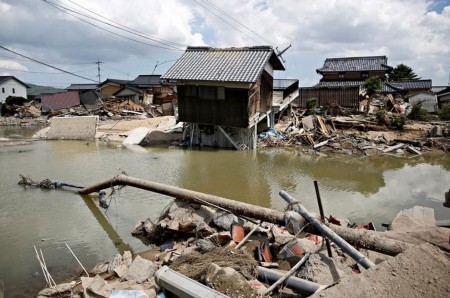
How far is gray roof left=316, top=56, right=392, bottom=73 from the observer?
36031 millimetres

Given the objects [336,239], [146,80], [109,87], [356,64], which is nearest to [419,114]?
[356,64]

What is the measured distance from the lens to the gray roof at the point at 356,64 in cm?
3603

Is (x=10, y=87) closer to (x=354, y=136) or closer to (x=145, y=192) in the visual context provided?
(x=145, y=192)

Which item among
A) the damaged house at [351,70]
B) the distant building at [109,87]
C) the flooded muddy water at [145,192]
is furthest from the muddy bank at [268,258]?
the distant building at [109,87]

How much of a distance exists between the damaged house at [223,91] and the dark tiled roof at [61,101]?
24.9 m

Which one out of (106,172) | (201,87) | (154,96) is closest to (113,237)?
(106,172)

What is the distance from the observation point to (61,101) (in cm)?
3975

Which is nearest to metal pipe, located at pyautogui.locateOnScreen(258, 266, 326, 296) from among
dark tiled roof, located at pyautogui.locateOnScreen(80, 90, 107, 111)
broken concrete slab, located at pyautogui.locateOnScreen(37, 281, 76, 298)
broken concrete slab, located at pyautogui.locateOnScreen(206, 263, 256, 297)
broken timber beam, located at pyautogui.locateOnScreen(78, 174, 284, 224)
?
broken concrete slab, located at pyautogui.locateOnScreen(206, 263, 256, 297)

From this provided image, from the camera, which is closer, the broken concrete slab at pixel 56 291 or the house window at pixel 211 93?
the broken concrete slab at pixel 56 291

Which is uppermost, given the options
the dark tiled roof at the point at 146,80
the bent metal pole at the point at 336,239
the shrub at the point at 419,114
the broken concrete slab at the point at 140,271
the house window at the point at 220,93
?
the dark tiled roof at the point at 146,80

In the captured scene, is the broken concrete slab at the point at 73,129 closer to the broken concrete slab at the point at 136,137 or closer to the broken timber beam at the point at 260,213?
the broken concrete slab at the point at 136,137

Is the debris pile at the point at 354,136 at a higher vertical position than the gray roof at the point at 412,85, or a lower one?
lower

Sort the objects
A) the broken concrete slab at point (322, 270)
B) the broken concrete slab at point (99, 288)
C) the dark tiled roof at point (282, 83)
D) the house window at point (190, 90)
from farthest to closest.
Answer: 1. the dark tiled roof at point (282, 83)
2. the house window at point (190, 90)
3. the broken concrete slab at point (99, 288)
4. the broken concrete slab at point (322, 270)

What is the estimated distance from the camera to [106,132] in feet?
81.3
